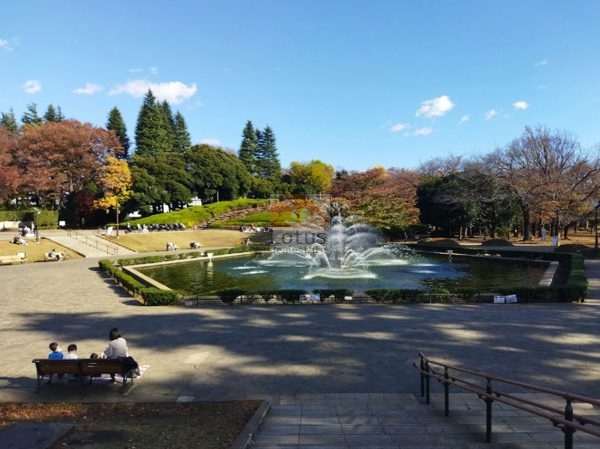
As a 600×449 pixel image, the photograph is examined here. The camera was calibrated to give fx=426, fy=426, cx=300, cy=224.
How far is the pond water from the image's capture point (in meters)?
21.6

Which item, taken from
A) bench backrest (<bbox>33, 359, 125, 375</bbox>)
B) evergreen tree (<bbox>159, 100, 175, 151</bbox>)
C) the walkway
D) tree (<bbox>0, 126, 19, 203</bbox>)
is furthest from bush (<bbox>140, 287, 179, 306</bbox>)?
evergreen tree (<bbox>159, 100, 175, 151</bbox>)

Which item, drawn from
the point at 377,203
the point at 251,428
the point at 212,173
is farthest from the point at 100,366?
the point at 212,173

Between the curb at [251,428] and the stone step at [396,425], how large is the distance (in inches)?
4.4

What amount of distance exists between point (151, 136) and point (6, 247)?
49782 mm

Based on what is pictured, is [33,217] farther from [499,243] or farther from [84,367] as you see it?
[84,367]

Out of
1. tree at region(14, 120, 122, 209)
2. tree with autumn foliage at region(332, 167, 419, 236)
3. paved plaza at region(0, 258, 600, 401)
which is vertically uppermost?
tree at region(14, 120, 122, 209)

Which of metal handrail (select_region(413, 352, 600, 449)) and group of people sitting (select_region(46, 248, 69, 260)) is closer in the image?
metal handrail (select_region(413, 352, 600, 449))

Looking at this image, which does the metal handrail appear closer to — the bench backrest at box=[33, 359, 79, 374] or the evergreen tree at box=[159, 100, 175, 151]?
the bench backrest at box=[33, 359, 79, 374]

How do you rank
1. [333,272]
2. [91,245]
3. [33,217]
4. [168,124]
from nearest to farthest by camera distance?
1. [333,272]
2. [91,245]
3. [33,217]
4. [168,124]

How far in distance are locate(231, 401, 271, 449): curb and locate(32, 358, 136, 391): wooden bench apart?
10.0 ft

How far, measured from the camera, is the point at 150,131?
267 feet

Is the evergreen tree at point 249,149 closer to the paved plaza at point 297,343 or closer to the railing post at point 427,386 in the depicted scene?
the paved plaza at point 297,343

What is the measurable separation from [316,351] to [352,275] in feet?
43.5

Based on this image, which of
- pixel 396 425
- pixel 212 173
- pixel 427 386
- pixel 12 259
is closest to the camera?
pixel 396 425
